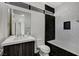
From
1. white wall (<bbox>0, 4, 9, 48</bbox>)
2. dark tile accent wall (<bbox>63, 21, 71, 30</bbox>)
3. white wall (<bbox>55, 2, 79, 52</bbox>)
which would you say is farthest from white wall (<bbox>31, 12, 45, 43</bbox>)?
dark tile accent wall (<bbox>63, 21, 71, 30</bbox>)

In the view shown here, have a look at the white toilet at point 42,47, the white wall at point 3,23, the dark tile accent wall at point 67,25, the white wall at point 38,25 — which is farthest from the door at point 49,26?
the white wall at point 3,23

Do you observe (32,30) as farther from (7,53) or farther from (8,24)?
(7,53)

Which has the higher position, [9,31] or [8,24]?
[8,24]

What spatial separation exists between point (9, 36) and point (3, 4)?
73 centimetres

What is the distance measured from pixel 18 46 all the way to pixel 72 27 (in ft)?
5.69

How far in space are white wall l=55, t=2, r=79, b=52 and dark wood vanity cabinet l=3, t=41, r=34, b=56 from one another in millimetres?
926

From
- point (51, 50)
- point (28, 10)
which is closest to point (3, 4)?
point (28, 10)

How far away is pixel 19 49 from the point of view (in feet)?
4.02

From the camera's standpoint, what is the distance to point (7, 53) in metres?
1.12

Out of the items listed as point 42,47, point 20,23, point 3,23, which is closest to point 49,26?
point 42,47

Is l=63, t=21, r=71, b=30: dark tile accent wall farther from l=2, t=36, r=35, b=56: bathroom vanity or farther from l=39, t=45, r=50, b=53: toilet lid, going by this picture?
l=2, t=36, r=35, b=56: bathroom vanity

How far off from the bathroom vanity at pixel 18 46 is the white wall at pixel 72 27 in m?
0.91

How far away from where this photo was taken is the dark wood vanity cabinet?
1123 mm

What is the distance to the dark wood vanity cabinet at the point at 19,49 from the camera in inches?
44.2
